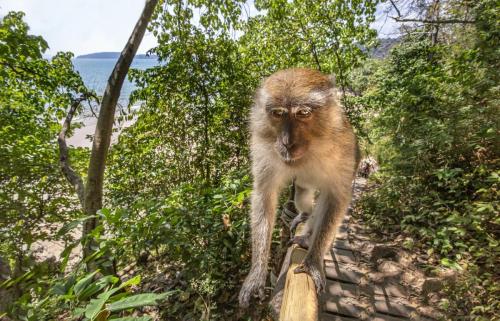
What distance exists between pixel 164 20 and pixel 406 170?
5030mm

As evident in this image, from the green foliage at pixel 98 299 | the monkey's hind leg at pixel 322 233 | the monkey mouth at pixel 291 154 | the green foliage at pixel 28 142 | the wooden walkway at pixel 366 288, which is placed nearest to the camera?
the green foliage at pixel 98 299

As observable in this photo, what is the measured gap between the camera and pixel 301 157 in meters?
2.19

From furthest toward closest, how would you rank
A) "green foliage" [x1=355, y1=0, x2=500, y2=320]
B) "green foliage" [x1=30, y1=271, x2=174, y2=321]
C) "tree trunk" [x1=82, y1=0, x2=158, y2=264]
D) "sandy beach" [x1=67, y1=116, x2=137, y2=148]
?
"sandy beach" [x1=67, y1=116, x2=137, y2=148]
"tree trunk" [x1=82, y1=0, x2=158, y2=264]
"green foliage" [x1=355, y1=0, x2=500, y2=320]
"green foliage" [x1=30, y1=271, x2=174, y2=321]

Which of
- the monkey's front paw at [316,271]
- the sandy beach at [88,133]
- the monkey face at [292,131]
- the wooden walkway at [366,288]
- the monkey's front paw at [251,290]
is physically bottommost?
the wooden walkway at [366,288]

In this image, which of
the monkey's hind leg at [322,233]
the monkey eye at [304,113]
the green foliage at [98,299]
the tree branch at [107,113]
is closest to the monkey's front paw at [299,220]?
the monkey's hind leg at [322,233]

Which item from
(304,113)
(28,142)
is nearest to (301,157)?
(304,113)

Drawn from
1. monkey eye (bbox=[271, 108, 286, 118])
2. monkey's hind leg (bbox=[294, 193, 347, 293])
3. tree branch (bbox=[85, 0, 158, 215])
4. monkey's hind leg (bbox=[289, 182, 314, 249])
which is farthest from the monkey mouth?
tree branch (bbox=[85, 0, 158, 215])

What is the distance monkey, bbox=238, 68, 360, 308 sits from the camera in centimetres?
215

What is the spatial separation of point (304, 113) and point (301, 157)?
323 millimetres

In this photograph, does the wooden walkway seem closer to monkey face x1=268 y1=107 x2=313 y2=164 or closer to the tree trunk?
monkey face x1=268 y1=107 x2=313 y2=164

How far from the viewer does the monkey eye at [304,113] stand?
213cm

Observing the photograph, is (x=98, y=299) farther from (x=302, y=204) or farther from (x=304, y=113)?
(x=302, y=204)

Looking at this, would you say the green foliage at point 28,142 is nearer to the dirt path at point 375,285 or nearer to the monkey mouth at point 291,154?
the monkey mouth at point 291,154

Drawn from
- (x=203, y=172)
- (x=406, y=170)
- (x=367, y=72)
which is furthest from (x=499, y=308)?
(x=367, y=72)
